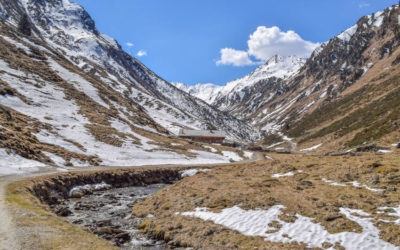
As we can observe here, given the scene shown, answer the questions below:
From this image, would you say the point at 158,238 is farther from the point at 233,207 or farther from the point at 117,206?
the point at 117,206

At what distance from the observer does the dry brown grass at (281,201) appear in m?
13.5

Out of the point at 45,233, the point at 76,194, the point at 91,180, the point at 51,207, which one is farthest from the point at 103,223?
the point at 91,180

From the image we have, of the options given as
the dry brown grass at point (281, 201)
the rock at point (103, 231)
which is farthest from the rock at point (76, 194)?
the rock at point (103, 231)

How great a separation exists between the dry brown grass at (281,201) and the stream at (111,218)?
0.97m

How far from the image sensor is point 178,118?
6289 inches

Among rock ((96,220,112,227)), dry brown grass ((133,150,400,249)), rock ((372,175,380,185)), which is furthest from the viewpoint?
rock ((372,175,380,185))

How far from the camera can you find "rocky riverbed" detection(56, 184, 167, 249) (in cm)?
1494

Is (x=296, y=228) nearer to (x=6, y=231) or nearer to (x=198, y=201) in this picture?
(x=198, y=201)

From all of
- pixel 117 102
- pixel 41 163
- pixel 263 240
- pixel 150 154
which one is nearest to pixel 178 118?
pixel 117 102

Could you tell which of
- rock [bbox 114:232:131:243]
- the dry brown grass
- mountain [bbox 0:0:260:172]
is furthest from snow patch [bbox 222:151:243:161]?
rock [bbox 114:232:131:243]

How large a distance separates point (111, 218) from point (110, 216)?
0.68m

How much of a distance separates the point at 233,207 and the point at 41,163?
28192 millimetres

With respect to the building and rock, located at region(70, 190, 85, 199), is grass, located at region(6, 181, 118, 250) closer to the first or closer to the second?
rock, located at region(70, 190, 85, 199)

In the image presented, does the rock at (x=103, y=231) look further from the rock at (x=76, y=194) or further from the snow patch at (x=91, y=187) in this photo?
the snow patch at (x=91, y=187)
